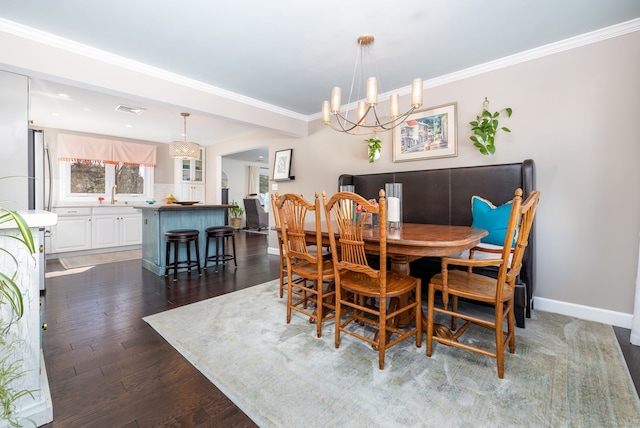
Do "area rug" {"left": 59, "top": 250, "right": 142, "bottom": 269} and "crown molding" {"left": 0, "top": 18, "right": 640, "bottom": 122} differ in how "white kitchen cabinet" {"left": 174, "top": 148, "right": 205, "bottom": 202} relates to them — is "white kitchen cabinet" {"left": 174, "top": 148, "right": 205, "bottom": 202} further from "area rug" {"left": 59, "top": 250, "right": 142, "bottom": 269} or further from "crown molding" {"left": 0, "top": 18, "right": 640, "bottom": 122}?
"crown molding" {"left": 0, "top": 18, "right": 640, "bottom": 122}

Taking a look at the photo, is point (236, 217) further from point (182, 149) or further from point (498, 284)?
point (498, 284)

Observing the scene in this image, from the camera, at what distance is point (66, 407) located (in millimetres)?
1375

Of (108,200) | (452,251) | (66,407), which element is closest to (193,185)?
(108,200)

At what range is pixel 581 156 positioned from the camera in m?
2.43

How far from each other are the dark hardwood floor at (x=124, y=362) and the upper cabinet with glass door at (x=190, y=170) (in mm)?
3818

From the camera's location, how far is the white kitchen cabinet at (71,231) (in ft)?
15.8

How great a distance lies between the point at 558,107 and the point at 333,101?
204 centimetres

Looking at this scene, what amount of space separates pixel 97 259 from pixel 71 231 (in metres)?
0.80

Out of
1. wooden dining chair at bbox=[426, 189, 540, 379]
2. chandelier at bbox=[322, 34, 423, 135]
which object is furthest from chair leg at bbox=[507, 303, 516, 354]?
chandelier at bbox=[322, 34, 423, 135]

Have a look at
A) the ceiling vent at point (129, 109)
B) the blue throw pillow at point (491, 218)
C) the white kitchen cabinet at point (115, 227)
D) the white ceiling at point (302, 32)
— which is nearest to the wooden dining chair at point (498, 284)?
the blue throw pillow at point (491, 218)

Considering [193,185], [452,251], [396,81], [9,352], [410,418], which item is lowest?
[410,418]

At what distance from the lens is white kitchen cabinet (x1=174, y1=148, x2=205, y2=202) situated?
6703mm

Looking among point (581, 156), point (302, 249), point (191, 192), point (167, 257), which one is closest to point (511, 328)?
point (302, 249)

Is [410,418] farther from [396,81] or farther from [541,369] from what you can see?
[396,81]
